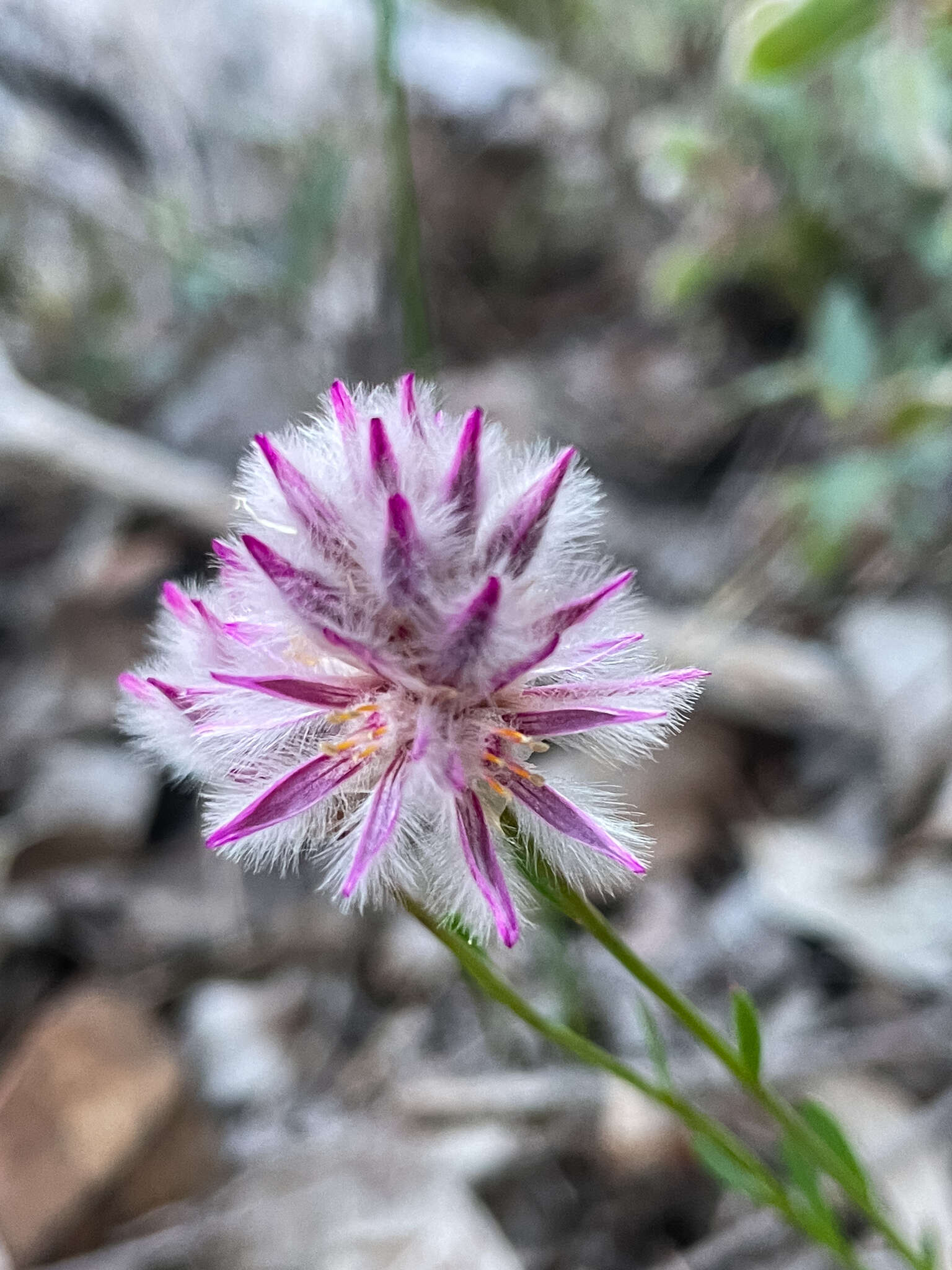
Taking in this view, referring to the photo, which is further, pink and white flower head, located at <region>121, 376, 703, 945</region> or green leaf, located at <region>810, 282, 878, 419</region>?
green leaf, located at <region>810, 282, 878, 419</region>

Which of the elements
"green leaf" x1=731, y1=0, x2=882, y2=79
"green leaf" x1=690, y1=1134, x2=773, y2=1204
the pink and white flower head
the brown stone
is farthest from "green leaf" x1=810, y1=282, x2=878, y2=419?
the brown stone

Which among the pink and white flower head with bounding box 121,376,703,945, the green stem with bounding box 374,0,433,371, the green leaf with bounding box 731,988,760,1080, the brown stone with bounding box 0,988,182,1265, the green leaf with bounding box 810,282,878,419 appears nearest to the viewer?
the pink and white flower head with bounding box 121,376,703,945

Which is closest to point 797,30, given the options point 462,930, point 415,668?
point 415,668

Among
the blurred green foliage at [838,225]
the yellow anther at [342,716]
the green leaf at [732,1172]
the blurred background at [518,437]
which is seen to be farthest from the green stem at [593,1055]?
the blurred green foliage at [838,225]

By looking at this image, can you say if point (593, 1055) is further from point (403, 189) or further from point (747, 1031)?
point (403, 189)

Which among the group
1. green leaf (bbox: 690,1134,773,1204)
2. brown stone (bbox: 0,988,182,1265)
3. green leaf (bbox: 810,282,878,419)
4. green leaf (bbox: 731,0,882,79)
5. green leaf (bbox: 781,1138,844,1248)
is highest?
green leaf (bbox: 731,0,882,79)

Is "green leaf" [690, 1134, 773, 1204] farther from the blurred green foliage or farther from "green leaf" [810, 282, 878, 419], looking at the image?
"green leaf" [810, 282, 878, 419]

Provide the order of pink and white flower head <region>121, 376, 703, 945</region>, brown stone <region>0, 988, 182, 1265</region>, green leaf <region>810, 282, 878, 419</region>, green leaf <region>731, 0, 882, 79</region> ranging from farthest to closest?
Result: green leaf <region>810, 282, 878, 419</region>, brown stone <region>0, 988, 182, 1265</region>, green leaf <region>731, 0, 882, 79</region>, pink and white flower head <region>121, 376, 703, 945</region>
